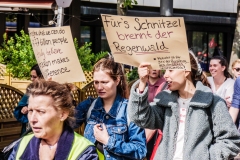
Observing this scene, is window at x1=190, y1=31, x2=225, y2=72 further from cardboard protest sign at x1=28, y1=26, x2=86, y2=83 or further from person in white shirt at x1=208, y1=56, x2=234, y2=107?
cardboard protest sign at x1=28, y1=26, x2=86, y2=83

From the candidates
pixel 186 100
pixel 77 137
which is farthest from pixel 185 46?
pixel 77 137

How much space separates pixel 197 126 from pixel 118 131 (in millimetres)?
635

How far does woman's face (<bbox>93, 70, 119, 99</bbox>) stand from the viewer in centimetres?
502

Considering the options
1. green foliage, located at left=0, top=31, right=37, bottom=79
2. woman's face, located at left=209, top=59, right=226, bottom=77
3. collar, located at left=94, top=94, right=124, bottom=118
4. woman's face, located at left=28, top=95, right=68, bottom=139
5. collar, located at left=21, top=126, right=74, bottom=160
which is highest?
woman's face, located at left=28, top=95, right=68, bottom=139

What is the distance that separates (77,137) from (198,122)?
1.33m

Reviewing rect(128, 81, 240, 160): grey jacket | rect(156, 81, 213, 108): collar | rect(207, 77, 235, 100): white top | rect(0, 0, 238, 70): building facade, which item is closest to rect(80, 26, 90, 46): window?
rect(0, 0, 238, 70): building facade

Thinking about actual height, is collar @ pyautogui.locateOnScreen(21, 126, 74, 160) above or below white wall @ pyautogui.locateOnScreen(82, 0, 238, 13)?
above

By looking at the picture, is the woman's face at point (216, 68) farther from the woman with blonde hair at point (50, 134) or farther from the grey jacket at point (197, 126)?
the woman with blonde hair at point (50, 134)

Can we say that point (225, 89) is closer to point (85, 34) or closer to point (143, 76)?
point (143, 76)

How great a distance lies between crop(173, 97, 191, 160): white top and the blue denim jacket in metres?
0.26

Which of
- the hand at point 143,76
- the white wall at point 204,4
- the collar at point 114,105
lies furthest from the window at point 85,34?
the hand at point 143,76

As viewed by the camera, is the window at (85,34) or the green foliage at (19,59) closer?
the green foliage at (19,59)

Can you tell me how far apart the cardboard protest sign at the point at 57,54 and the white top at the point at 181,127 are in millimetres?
1256

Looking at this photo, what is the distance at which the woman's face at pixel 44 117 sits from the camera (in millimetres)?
3580
